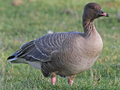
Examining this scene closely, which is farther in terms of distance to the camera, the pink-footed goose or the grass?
the grass

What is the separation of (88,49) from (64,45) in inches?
18.7

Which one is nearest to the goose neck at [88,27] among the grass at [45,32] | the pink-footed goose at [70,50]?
the pink-footed goose at [70,50]

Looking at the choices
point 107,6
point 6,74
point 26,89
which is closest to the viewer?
point 26,89

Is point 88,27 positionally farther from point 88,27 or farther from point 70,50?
point 70,50

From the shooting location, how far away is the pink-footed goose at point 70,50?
4449 millimetres

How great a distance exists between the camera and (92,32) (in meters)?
4.66

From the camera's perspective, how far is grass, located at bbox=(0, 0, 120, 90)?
4.68m

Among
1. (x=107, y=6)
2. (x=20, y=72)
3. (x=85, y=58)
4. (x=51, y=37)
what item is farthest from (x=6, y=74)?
(x=107, y=6)

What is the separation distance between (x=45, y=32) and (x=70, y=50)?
4.43m

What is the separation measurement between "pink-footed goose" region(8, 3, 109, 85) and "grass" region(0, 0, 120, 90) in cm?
28

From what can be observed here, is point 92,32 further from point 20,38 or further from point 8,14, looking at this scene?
point 8,14

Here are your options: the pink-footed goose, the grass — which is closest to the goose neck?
the pink-footed goose

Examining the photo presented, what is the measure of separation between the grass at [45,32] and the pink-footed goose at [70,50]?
0.92 ft

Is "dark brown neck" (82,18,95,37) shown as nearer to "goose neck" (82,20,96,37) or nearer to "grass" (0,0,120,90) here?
"goose neck" (82,20,96,37)
